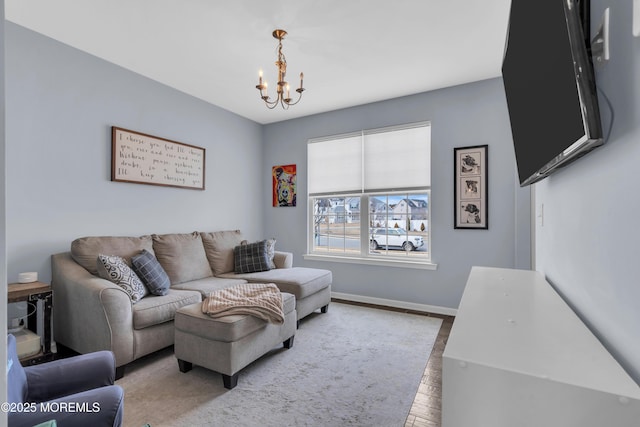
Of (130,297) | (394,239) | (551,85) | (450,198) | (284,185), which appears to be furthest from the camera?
(284,185)

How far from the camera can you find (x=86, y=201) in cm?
278

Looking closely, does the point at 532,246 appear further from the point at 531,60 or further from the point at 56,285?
the point at 56,285

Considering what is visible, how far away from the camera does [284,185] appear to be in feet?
15.5

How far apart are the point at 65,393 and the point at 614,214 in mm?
1947

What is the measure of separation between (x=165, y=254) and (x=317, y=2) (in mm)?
2720

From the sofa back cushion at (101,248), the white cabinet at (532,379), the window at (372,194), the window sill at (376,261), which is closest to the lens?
the white cabinet at (532,379)

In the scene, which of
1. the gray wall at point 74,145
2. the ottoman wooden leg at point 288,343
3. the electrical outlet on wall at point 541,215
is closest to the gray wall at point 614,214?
the electrical outlet on wall at point 541,215

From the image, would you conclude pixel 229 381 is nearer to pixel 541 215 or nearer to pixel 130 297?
pixel 130 297

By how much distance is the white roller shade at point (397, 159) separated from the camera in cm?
366

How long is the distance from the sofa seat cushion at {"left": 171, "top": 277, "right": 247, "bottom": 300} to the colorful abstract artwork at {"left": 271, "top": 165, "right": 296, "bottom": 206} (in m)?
1.73

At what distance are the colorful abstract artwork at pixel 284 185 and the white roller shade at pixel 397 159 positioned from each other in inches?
47.9

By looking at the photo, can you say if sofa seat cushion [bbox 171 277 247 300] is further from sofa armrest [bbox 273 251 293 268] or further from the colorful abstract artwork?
the colorful abstract artwork

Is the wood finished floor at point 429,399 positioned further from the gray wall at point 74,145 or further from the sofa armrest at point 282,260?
→ the gray wall at point 74,145

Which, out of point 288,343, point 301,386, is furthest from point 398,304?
point 301,386
